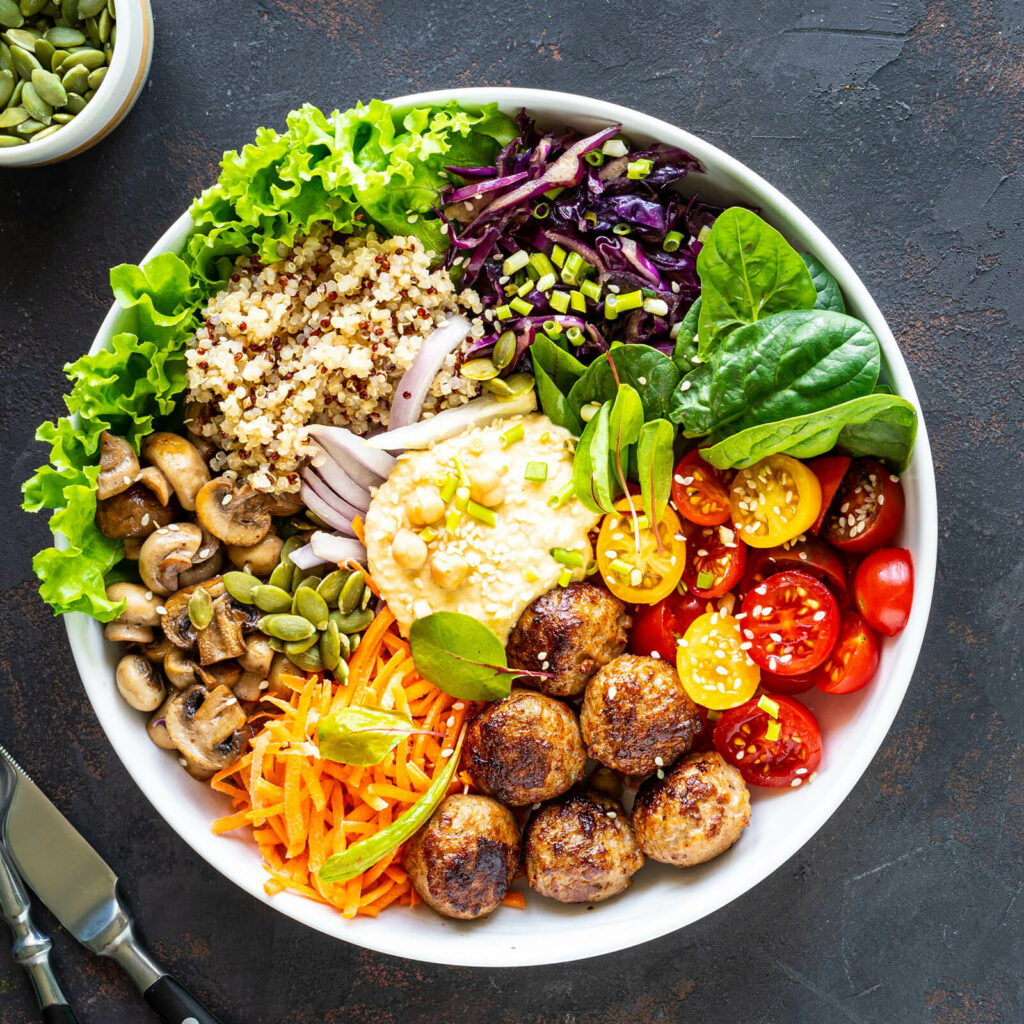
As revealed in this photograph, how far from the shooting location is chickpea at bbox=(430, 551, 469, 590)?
2.39 metres

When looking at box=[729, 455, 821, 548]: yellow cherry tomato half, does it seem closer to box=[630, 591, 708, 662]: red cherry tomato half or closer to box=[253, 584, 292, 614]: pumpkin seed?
box=[630, 591, 708, 662]: red cherry tomato half

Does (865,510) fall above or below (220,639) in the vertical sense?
above

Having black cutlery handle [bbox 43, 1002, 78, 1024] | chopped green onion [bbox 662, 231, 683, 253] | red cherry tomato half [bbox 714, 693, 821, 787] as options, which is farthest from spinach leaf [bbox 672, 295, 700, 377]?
black cutlery handle [bbox 43, 1002, 78, 1024]

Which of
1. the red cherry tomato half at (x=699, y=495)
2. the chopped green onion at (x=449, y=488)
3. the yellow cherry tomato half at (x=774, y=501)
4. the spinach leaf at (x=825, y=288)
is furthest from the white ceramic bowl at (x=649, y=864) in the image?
the chopped green onion at (x=449, y=488)

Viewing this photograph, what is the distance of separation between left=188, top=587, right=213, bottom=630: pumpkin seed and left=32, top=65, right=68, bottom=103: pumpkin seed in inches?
56.9

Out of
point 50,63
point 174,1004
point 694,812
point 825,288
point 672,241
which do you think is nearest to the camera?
point 694,812

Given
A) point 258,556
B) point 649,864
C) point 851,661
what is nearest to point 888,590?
point 851,661

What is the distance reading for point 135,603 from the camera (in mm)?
2445

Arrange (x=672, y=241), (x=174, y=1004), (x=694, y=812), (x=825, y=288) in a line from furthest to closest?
(x=174, y=1004) < (x=672, y=241) < (x=825, y=288) < (x=694, y=812)

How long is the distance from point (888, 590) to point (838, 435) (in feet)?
A: 1.37

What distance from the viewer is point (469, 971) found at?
2797mm

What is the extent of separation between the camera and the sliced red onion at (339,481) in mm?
2520

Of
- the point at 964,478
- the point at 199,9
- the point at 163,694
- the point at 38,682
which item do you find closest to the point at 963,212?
the point at 964,478

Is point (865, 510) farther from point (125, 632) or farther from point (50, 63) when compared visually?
point (50, 63)
